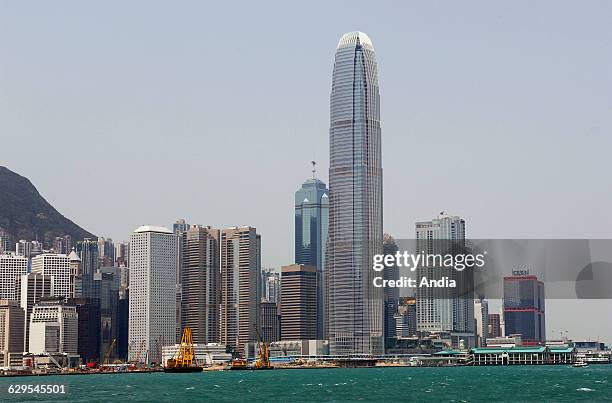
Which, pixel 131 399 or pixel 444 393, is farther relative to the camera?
pixel 444 393

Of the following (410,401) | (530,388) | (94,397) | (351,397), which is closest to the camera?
(410,401)

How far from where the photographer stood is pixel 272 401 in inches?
6147

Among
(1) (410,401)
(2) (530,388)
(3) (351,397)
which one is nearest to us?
(1) (410,401)

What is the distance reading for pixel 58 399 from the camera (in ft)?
556

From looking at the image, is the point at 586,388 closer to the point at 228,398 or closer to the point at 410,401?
the point at 410,401

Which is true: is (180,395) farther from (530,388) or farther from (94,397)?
(530,388)

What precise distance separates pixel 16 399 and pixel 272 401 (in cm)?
3962

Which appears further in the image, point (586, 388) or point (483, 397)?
point (586, 388)

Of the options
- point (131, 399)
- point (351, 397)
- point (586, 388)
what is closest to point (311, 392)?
point (351, 397)

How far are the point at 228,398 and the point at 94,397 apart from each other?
23.0 meters

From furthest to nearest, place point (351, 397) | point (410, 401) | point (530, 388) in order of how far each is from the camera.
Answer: point (530, 388) → point (351, 397) → point (410, 401)

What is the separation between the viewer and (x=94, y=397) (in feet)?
570

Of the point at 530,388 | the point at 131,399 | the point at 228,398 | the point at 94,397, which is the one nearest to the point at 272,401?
the point at 228,398

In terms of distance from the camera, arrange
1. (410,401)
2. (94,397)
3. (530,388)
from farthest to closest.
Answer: (530,388) < (94,397) < (410,401)
